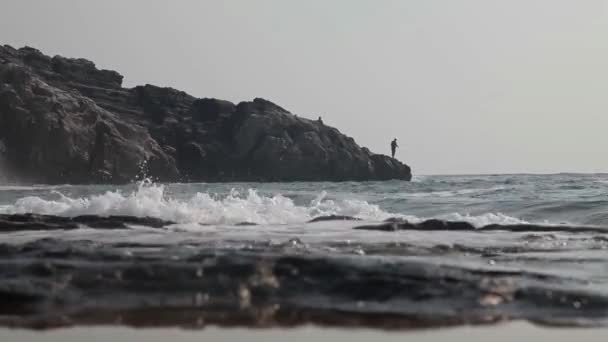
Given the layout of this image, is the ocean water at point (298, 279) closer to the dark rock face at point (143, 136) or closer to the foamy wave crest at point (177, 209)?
the foamy wave crest at point (177, 209)

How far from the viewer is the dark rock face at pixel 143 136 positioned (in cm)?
6588

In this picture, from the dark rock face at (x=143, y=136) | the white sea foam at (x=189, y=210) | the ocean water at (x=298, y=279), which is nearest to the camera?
the ocean water at (x=298, y=279)

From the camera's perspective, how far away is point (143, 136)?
75.3 meters

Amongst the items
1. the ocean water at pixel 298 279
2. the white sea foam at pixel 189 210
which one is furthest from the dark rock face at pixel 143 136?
the ocean water at pixel 298 279

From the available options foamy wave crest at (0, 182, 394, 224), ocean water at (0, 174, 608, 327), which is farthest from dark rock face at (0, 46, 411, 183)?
ocean water at (0, 174, 608, 327)

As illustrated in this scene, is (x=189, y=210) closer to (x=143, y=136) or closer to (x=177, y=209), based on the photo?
(x=177, y=209)

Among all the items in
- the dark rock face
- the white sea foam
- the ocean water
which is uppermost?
the dark rock face

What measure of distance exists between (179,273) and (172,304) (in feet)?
2.88

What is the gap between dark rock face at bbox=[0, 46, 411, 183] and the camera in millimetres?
65875

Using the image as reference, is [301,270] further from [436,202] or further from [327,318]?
[436,202]

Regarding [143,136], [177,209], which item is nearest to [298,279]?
[177,209]

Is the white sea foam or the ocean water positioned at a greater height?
the white sea foam

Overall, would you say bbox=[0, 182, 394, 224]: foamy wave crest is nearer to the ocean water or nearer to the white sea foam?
the white sea foam

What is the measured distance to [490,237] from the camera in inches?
416
